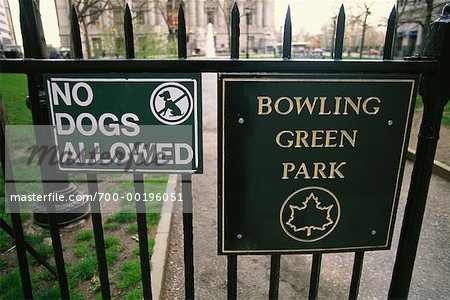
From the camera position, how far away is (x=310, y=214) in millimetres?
1815

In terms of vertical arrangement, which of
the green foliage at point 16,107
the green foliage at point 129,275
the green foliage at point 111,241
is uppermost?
the green foliage at point 16,107

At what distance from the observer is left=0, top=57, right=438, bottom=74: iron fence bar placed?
1550mm

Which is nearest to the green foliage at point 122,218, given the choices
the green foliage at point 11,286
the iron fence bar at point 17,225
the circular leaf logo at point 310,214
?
the green foliage at point 11,286

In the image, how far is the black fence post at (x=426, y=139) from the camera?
5.32 ft

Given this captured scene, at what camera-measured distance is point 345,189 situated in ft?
5.81

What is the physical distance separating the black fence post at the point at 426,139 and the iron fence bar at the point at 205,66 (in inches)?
2.8

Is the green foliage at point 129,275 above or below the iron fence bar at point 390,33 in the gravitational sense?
below

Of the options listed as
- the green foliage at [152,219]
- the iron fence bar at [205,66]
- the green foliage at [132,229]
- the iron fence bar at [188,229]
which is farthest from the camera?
the green foliage at [152,219]

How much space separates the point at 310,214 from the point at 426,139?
684mm

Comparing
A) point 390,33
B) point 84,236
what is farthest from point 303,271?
point 390,33

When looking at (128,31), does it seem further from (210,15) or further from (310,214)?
(210,15)

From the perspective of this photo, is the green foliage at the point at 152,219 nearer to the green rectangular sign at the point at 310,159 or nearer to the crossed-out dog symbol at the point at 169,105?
the green rectangular sign at the point at 310,159

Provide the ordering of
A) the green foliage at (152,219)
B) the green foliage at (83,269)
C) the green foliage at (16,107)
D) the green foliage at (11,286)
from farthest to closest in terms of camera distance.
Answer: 1. the green foliage at (16,107)
2. the green foliage at (152,219)
3. the green foliage at (83,269)
4. the green foliage at (11,286)

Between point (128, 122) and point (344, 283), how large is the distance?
2621 millimetres
